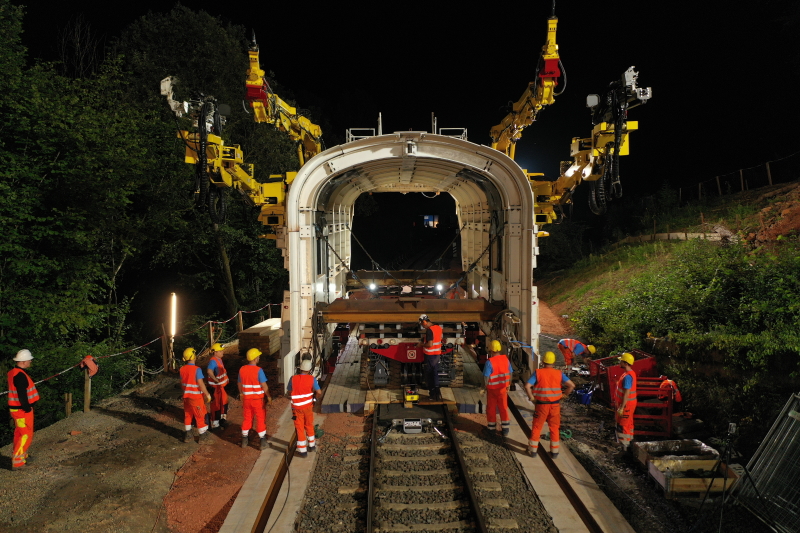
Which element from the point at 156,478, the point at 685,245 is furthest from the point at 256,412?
the point at 685,245

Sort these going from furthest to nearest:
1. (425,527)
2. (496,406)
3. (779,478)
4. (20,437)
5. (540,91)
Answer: (540,91)
(496,406)
(20,437)
(779,478)
(425,527)

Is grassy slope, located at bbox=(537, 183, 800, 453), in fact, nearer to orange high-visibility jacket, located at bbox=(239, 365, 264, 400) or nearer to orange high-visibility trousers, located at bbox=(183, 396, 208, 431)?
orange high-visibility jacket, located at bbox=(239, 365, 264, 400)

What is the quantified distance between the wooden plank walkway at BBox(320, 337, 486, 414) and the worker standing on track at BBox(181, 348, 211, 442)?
178 cm

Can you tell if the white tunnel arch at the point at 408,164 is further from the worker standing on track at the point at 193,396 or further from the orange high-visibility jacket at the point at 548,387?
the orange high-visibility jacket at the point at 548,387

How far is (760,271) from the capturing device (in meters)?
8.84

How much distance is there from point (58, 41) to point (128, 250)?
10.7 m

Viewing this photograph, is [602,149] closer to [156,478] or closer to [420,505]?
[420,505]

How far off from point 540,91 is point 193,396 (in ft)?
23.8

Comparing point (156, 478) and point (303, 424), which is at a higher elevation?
point (303, 424)

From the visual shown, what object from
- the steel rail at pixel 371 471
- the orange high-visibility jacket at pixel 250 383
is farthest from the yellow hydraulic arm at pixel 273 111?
the steel rail at pixel 371 471

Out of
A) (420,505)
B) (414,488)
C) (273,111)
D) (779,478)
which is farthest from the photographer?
(273,111)

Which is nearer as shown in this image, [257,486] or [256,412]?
[257,486]

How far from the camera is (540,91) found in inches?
324

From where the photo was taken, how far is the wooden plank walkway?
7.69 metres
